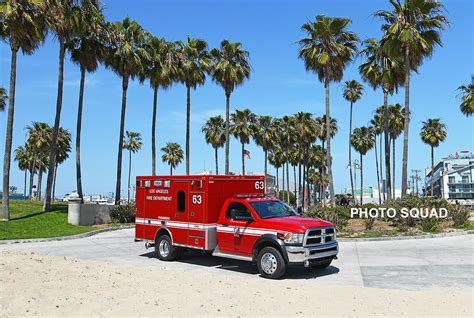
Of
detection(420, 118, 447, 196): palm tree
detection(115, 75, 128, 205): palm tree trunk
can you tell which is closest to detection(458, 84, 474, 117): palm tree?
detection(420, 118, 447, 196): palm tree

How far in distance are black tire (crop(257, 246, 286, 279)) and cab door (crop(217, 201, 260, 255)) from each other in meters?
0.43

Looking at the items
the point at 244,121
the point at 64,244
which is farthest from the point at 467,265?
the point at 244,121

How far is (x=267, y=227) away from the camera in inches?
442

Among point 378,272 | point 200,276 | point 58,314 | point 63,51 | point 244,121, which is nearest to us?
point 58,314

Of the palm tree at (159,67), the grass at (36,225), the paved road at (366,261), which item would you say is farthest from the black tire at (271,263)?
the palm tree at (159,67)

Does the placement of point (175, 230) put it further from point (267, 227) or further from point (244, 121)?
point (244, 121)

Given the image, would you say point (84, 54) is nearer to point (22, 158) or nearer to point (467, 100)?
point (467, 100)

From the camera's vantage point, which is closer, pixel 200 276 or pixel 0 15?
pixel 200 276

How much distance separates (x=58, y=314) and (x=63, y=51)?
26.1 metres

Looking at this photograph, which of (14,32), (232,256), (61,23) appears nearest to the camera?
(232,256)

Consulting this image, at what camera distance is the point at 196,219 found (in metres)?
12.8

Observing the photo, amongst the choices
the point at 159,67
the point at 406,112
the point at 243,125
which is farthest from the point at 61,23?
the point at 243,125

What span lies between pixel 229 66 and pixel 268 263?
3024 cm

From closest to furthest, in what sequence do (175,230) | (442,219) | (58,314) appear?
(58,314) → (175,230) → (442,219)
